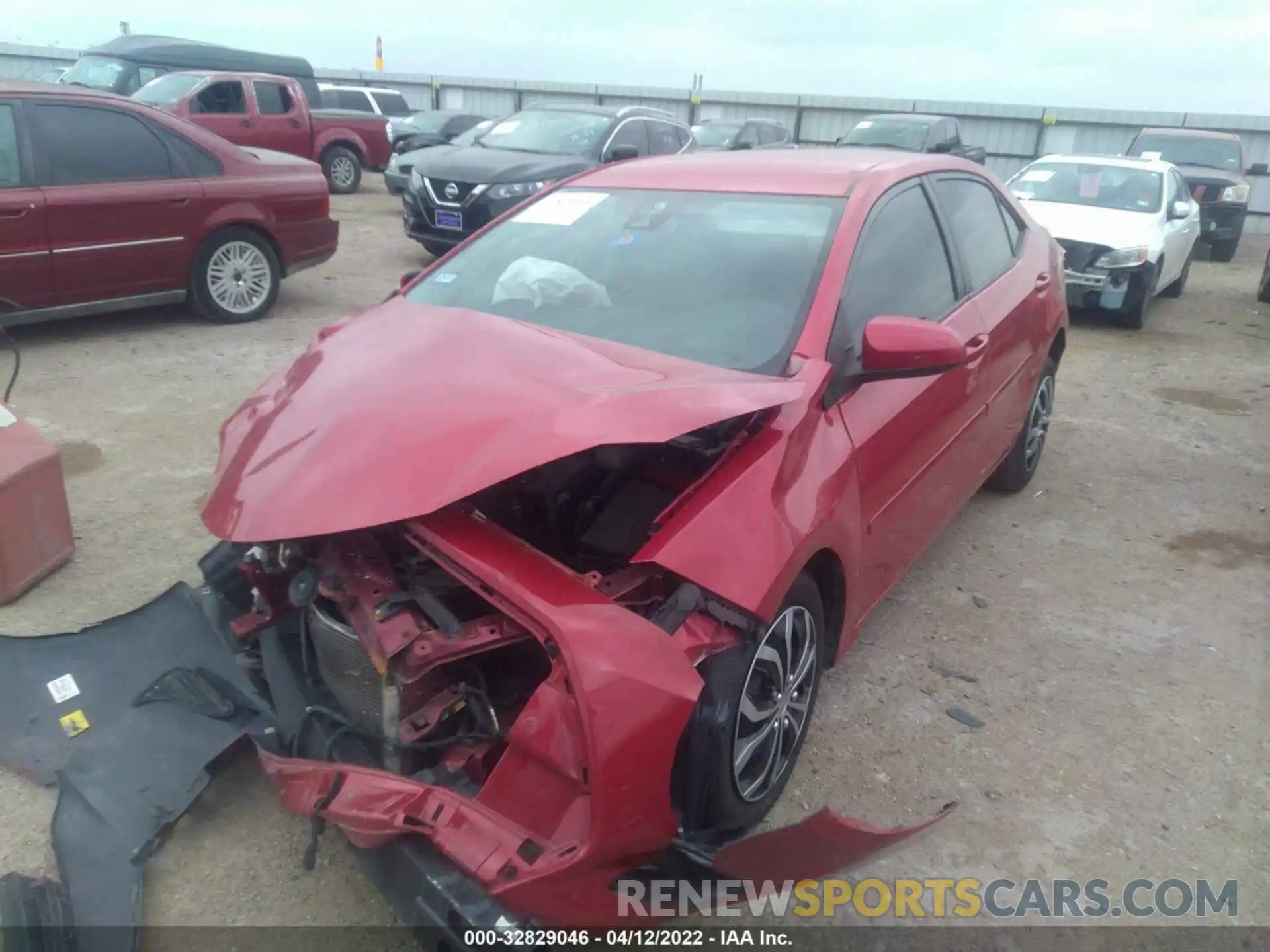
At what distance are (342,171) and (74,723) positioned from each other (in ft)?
45.3

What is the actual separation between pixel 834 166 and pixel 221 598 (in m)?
2.51

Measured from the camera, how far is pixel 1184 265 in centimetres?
1055

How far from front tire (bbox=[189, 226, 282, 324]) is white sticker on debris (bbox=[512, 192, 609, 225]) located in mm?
4355

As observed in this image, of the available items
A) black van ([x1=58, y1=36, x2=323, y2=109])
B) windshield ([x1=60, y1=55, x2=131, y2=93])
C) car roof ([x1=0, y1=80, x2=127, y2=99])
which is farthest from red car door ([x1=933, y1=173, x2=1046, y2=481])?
windshield ([x1=60, y1=55, x2=131, y2=93])

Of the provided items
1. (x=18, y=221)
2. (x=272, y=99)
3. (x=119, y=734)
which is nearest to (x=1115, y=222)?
(x=18, y=221)

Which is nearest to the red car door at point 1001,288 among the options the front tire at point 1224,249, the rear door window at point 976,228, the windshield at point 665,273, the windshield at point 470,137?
the rear door window at point 976,228

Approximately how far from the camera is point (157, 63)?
1448cm

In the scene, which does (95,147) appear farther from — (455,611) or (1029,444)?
(1029,444)

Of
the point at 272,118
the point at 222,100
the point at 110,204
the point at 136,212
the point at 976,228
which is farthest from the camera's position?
the point at 272,118

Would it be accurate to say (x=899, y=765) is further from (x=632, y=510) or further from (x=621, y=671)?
(x=621, y=671)

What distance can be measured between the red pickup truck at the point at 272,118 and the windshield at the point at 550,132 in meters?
3.71

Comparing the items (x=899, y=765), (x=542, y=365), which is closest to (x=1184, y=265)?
(x=899, y=765)

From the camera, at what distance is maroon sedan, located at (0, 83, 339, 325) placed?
6.04 meters

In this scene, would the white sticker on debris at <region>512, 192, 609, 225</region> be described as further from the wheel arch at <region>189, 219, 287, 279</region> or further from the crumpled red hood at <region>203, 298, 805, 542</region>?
Result: the wheel arch at <region>189, 219, 287, 279</region>
